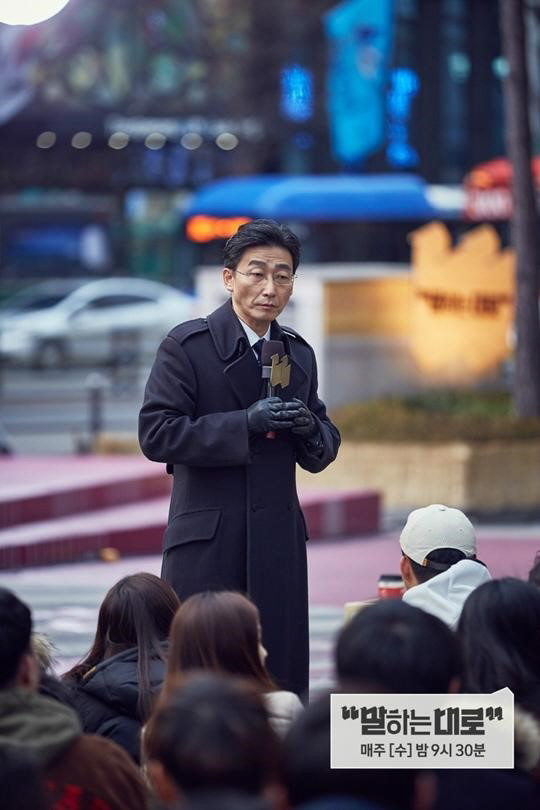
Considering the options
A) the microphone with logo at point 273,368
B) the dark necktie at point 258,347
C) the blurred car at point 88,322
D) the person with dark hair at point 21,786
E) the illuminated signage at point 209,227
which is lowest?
the person with dark hair at point 21,786

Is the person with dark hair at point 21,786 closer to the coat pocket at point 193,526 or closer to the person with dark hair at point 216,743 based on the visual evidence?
the person with dark hair at point 216,743

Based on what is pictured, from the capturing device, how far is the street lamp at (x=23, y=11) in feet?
17.6

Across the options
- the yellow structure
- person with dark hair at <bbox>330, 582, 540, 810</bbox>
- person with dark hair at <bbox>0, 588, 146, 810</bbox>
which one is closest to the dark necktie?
person with dark hair at <bbox>0, 588, 146, 810</bbox>

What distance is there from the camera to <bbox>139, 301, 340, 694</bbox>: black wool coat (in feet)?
16.1

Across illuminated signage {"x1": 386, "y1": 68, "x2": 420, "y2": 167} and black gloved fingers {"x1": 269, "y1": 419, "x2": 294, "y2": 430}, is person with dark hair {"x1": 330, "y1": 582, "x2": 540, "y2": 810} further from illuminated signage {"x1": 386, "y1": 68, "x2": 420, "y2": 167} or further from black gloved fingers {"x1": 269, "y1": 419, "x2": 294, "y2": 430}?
illuminated signage {"x1": 386, "y1": 68, "x2": 420, "y2": 167}

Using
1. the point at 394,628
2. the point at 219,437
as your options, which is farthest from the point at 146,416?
the point at 394,628

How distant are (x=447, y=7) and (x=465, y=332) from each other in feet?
77.0

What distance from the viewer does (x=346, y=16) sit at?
70.3 ft

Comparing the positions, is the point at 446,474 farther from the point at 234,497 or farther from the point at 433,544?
the point at 234,497

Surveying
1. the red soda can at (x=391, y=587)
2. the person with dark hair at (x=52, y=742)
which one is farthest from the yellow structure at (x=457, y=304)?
the person with dark hair at (x=52, y=742)

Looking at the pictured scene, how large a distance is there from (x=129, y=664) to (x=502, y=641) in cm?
127

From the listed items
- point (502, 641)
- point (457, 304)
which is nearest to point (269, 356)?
point (502, 641)

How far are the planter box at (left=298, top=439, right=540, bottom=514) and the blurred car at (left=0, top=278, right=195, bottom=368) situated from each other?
589 inches

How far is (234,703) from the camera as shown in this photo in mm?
2523
